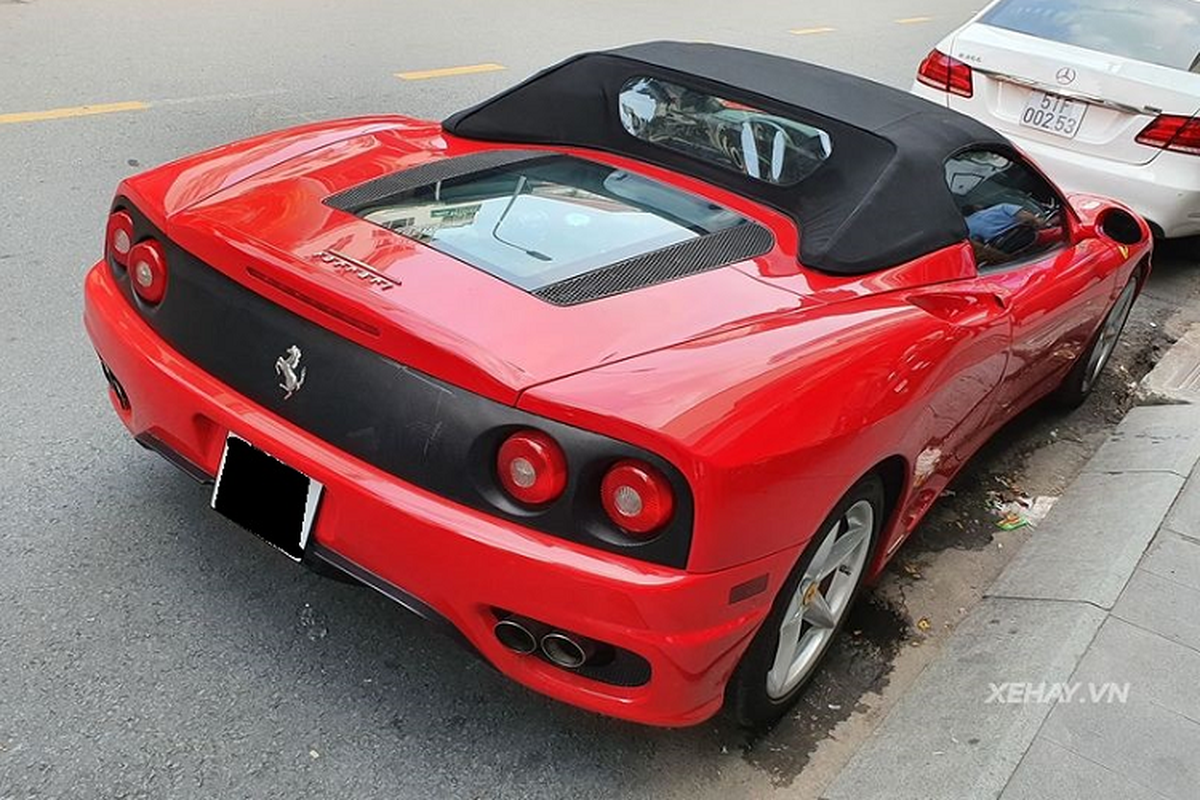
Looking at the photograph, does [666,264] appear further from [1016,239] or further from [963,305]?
[1016,239]

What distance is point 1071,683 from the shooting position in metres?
2.78

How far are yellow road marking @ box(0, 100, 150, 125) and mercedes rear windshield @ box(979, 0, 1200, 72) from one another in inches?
192

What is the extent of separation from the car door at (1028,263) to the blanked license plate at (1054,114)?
7.16ft

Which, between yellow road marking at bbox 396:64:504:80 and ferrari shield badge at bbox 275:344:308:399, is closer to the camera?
ferrari shield badge at bbox 275:344:308:399

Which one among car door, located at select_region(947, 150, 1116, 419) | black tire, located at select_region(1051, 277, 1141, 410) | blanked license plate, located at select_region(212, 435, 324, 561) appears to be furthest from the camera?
black tire, located at select_region(1051, 277, 1141, 410)

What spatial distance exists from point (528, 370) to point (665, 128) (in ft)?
4.52

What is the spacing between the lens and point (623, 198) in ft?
9.82

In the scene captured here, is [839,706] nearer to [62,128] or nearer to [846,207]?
[846,207]

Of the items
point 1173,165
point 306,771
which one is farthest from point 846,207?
point 1173,165

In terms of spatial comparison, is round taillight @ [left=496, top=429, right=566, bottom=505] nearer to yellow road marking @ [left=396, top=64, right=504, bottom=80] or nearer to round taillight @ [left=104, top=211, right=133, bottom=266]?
round taillight @ [left=104, top=211, right=133, bottom=266]

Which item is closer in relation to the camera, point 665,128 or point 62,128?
point 665,128

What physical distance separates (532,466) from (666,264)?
2.28 feet

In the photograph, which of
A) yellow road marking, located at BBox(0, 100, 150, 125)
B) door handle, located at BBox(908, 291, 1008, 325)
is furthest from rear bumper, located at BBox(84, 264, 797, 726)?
yellow road marking, located at BBox(0, 100, 150, 125)

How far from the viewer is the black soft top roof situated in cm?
296
